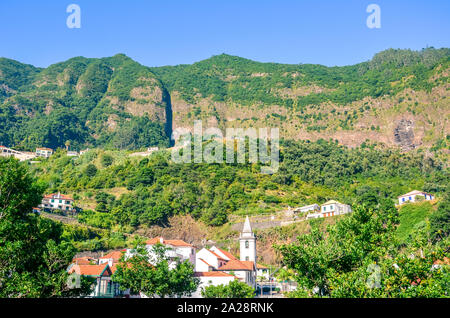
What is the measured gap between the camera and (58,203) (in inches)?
3140

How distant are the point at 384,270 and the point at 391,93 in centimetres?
13761

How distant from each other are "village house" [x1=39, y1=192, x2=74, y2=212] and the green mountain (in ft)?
250

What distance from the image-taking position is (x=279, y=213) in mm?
75500

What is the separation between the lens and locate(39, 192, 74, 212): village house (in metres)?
79.4

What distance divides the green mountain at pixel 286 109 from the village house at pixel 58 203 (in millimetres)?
76205

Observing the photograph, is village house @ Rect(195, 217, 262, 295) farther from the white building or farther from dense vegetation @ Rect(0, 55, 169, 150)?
dense vegetation @ Rect(0, 55, 169, 150)

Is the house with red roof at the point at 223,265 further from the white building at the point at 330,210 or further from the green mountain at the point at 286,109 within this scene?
the green mountain at the point at 286,109

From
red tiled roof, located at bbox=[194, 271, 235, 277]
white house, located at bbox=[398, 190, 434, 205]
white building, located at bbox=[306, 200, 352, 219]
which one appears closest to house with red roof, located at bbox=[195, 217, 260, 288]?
red tiled roof, located at bbox=[194, 271, 235, 277]

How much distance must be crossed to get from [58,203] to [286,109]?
107 m

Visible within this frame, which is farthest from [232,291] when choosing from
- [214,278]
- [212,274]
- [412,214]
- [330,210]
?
[412,214]

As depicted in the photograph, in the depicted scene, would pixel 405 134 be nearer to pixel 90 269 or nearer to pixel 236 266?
pixel 236 266

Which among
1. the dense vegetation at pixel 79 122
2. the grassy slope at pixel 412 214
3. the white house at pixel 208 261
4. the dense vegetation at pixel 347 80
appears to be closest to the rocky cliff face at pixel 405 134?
the dense vegetation at pixel 347 80

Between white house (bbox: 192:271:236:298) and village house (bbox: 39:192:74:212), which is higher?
village house (bbox: 39:192:74:212)
